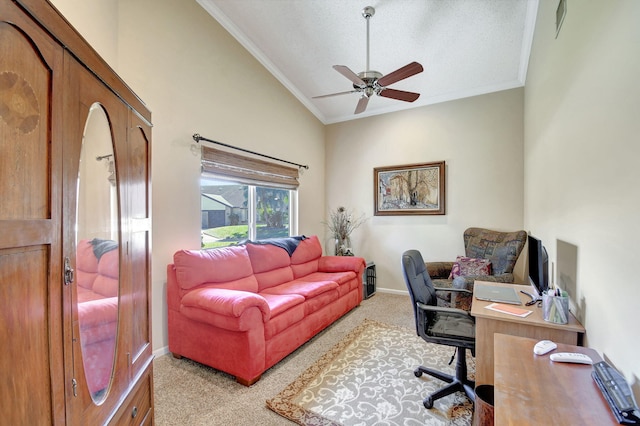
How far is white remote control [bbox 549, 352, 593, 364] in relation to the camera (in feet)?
3.79

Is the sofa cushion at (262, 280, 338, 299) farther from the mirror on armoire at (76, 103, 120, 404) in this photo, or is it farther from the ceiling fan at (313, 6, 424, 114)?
the ceiling fan at (313, 6, 424, 114)

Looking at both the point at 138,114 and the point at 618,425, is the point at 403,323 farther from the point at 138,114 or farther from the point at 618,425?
the point at 138,114

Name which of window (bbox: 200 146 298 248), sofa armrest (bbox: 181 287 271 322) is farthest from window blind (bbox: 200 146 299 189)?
sofa armrest (bbox: 181 287 271 322)

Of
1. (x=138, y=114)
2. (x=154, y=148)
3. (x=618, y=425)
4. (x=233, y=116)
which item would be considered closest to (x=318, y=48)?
(x=233, y=116)

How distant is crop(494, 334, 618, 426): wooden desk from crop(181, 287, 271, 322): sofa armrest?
1.61 meters

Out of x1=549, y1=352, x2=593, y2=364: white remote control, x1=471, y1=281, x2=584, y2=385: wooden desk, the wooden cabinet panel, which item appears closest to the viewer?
the wooden cabinet panel

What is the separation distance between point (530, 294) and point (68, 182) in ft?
8.78

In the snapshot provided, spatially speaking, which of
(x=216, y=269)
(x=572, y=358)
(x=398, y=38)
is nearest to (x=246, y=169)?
(x=216, y=269)

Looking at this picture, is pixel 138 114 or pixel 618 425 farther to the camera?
pixel 138 114

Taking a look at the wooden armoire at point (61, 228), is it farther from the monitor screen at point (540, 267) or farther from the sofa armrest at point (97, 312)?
the monitor screen at point (540, 267)

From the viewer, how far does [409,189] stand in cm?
457

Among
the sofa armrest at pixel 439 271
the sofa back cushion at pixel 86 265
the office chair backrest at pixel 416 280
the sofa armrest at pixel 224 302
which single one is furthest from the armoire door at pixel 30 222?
the sofa armrest at pixel 439 271

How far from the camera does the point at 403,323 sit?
11.3 feet

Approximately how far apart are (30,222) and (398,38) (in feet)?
12.0
